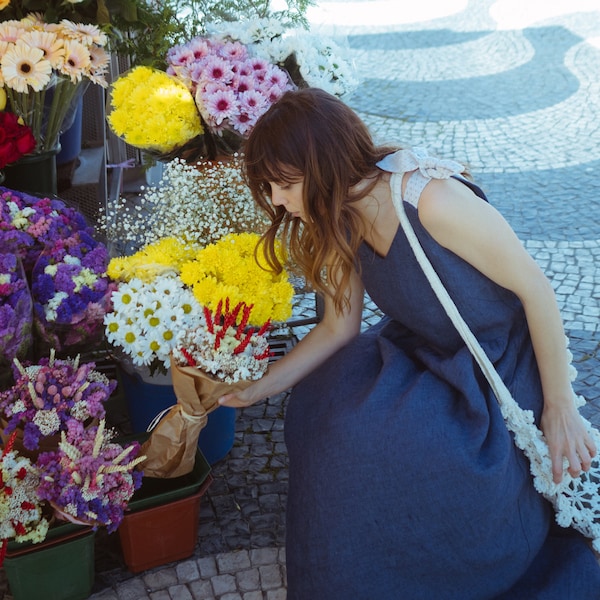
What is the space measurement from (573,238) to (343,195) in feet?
9.67

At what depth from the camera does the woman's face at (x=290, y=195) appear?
189cm

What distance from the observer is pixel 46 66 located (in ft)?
8.35

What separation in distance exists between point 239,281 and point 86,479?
2.18ft

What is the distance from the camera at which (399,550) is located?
1.89m

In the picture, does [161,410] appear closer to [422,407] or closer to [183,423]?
[183,423]

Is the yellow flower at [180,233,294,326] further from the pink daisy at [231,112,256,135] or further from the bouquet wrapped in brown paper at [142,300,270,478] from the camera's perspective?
the pink daisy at [231,112,256,135]

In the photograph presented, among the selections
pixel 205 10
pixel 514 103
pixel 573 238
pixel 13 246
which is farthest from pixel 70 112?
pixel 514 103

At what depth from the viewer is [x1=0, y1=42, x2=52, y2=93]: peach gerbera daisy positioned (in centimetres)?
250

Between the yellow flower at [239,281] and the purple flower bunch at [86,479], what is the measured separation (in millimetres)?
461

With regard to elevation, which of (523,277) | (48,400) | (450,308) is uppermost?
(523,277)

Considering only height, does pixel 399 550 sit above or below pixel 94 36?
below

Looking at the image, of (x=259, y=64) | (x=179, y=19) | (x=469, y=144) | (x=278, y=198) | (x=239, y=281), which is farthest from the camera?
(x=469, y=144)

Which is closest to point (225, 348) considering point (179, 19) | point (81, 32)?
point (81, 32)

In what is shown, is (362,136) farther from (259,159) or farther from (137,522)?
(137,522)
